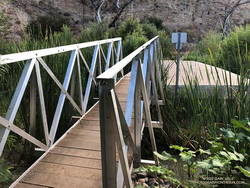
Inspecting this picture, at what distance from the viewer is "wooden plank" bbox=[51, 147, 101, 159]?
188 cm

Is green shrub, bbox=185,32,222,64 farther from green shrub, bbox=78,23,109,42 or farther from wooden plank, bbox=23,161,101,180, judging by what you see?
wooden plank, bbox=23,161,101,180

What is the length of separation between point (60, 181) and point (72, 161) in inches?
9.3

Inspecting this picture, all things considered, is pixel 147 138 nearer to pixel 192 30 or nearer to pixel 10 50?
pixel 10 50

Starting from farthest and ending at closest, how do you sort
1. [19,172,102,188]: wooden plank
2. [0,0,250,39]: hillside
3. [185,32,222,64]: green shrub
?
[0,0,250,39]: hillside < [185,32,222,64]: green shrub < [19,172,102,188]: wooden plank

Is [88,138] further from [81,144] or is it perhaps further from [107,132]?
[107,132]

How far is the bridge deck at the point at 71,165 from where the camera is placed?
156 cm

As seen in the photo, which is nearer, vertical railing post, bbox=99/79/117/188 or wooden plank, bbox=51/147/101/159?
vertical railing post, bbox=99/79/117/188

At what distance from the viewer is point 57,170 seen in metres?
1.69

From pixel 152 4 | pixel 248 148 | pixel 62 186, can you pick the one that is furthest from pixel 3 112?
pixel 152 4

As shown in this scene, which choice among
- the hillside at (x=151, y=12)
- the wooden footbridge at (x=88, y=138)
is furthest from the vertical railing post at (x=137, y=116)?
the hillside at (x=151, y=12)

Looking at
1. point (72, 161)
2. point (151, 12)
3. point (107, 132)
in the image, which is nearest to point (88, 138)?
point (72, 161)

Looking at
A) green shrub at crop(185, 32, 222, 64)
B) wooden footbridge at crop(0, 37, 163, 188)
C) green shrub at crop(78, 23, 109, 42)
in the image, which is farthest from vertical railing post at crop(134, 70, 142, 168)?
green shrub at crop(78, 23, 109, 42)

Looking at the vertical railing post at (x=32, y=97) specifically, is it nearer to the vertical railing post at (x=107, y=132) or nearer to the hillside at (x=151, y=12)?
the vertical railing post at (x=107, y=132)

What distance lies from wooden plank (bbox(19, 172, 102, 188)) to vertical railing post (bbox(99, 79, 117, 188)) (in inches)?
19.6
